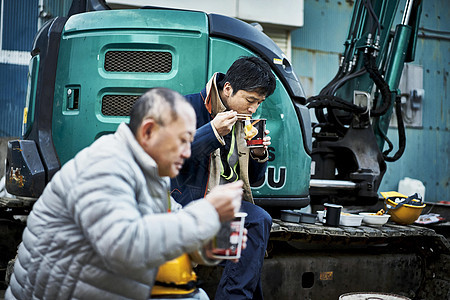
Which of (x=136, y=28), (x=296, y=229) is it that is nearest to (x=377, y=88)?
(x=296, y=229)

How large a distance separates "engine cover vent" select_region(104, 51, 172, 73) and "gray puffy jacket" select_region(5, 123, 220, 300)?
1667mm

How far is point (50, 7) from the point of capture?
687 cm

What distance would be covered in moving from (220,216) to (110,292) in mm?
363

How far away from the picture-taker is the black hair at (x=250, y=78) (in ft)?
8.61

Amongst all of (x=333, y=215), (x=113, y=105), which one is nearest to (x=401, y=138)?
(x=333, y=215)

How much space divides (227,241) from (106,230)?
42 cm

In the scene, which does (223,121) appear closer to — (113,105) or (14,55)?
(113,105)

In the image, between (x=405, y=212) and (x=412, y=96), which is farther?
(x=412, y=96)

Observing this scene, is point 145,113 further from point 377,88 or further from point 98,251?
point 377,88

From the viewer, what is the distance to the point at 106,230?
3.90 feet

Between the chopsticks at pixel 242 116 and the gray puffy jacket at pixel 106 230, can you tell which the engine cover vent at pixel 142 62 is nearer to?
the chopsticks at pixel 242 116

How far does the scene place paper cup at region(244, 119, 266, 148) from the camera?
2504 mm

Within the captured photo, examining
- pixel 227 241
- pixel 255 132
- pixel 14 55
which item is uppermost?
pixel 14 55

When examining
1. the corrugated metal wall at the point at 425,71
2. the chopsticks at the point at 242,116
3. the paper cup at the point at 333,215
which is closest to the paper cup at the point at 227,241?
the chopsticks at the point at 242,116
